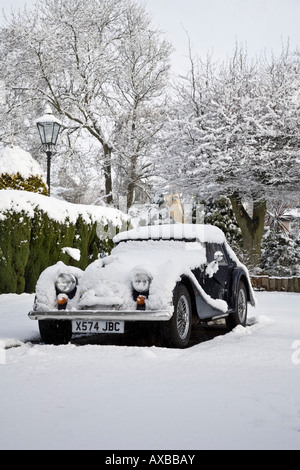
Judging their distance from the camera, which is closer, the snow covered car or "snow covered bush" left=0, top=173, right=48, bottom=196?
the snow covered car

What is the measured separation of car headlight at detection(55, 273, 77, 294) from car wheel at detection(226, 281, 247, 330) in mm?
2585

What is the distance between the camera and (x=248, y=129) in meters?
19.4

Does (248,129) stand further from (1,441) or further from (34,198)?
(1,441)

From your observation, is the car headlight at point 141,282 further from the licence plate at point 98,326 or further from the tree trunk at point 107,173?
the tree trunk at point 107,173

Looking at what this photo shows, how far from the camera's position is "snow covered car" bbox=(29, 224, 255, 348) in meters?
6.12

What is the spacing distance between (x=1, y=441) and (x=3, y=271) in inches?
311

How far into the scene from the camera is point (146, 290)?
618cm

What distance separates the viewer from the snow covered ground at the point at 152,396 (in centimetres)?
313

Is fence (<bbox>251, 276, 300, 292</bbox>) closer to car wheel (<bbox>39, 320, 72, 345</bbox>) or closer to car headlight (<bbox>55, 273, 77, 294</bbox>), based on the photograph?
car wheel (<bbox>39, 320, 72, 345</bbox>)

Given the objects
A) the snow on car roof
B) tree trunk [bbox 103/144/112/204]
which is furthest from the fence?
tree trunk [bbox 103/144/112/204]

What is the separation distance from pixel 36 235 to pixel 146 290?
5.67 m

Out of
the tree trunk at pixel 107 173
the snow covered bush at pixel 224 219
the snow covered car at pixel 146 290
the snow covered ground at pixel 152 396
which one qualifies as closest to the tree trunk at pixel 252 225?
the snow covered bush at pixel 224 219

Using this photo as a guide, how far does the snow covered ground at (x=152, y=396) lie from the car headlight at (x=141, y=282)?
675mm

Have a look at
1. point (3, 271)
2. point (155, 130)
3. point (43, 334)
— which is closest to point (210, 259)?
point (43, 334)
